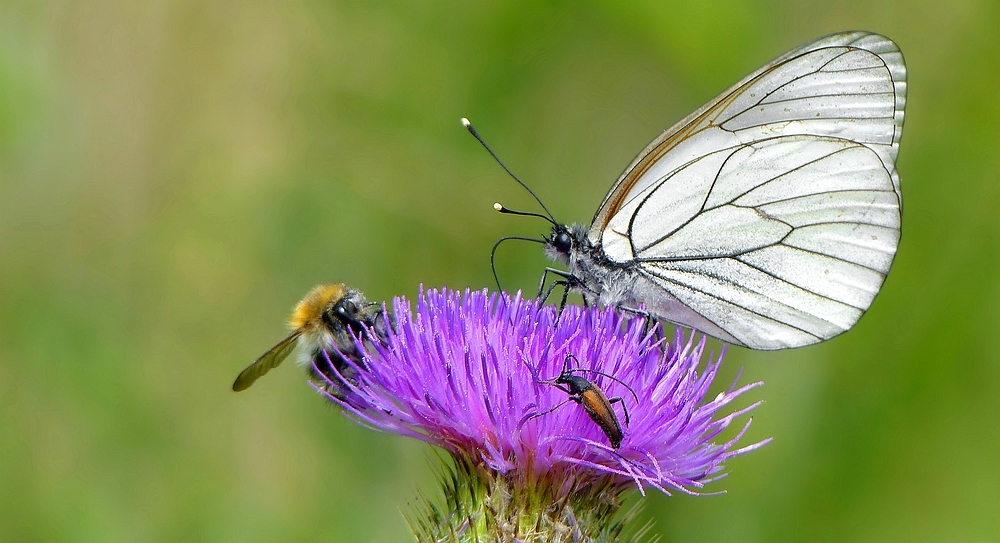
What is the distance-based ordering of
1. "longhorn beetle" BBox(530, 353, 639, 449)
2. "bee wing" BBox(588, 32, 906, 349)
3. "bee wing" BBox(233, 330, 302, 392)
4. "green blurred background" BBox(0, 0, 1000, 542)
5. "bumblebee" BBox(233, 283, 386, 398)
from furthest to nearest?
"green blurred background" BBox(0, 0, 1000, 542) → "bee wing" BBox(588, 32, 906, 349) → "bumblebee" BBox(233, 283, 386, 398) → "bee wing" BBox(233, 330, 302, 392) → "longhorn beetle" BBox(530, 353, 639, 449)

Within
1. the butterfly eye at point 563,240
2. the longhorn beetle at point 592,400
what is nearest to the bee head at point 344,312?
the longhorn beetle at point 592,400

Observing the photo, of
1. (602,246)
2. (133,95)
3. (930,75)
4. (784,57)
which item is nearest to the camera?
(784,57)

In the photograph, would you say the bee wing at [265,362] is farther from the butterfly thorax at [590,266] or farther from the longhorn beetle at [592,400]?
the butterfly thorax at [590,266]

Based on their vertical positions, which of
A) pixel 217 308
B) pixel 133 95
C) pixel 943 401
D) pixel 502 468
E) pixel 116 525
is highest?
pixel 133 95

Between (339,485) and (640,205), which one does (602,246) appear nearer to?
(640,205)

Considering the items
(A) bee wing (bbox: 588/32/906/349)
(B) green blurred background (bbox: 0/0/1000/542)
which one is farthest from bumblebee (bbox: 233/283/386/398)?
(B) green blurred background (bbox: 0/0/1000/542)

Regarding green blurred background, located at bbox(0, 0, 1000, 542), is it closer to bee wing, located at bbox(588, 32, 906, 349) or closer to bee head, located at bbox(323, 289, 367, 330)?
bee wing, located at bbox(588, 32, 906, 349)

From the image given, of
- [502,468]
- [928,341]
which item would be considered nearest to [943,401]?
[928,341]

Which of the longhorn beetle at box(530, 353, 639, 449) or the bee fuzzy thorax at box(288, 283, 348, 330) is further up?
the bee fuzzy thorax at box(288, 283, 348, 330)

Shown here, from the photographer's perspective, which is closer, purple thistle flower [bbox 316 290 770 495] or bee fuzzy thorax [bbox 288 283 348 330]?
purple thistle flower [bbox 316 290 770 495]
